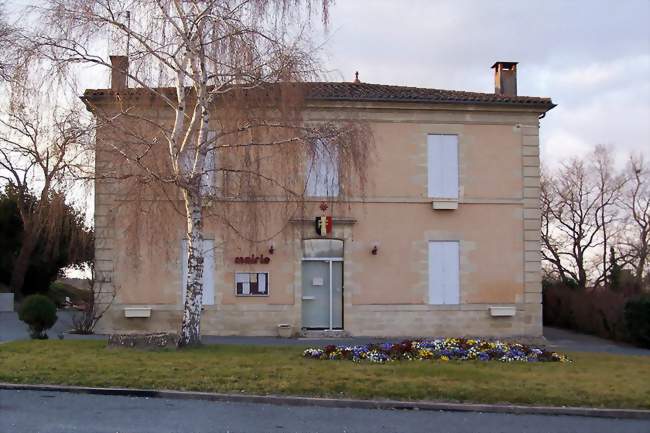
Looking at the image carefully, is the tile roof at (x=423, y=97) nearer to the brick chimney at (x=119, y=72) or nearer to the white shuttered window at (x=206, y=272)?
the white shuttered window at (x=206, y=272)

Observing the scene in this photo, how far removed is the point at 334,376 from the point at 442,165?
37.0 feet

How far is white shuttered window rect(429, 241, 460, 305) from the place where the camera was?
21.7m

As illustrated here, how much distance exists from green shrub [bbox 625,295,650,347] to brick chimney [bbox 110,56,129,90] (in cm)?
1499

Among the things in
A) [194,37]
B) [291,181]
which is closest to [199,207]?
[291,181]

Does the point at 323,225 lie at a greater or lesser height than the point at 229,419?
greater

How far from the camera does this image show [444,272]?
21.8 metres

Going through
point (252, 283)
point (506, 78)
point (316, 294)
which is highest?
point (506, 78)

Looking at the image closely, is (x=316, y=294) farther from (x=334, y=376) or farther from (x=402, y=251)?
(x=334, y=376)

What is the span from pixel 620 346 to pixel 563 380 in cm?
1051

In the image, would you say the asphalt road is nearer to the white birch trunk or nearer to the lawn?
the lawn

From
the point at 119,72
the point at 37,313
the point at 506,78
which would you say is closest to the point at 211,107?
the point at 119,72

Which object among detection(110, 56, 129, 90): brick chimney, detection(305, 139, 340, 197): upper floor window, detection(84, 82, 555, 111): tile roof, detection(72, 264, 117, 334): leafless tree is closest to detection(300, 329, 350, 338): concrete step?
detection(72, 264, 117, 334): leafless tree

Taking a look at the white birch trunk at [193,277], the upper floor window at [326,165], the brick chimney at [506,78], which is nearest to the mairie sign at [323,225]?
the upper floor window at [326,165]

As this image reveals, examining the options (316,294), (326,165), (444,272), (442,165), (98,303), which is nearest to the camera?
(326,165)
